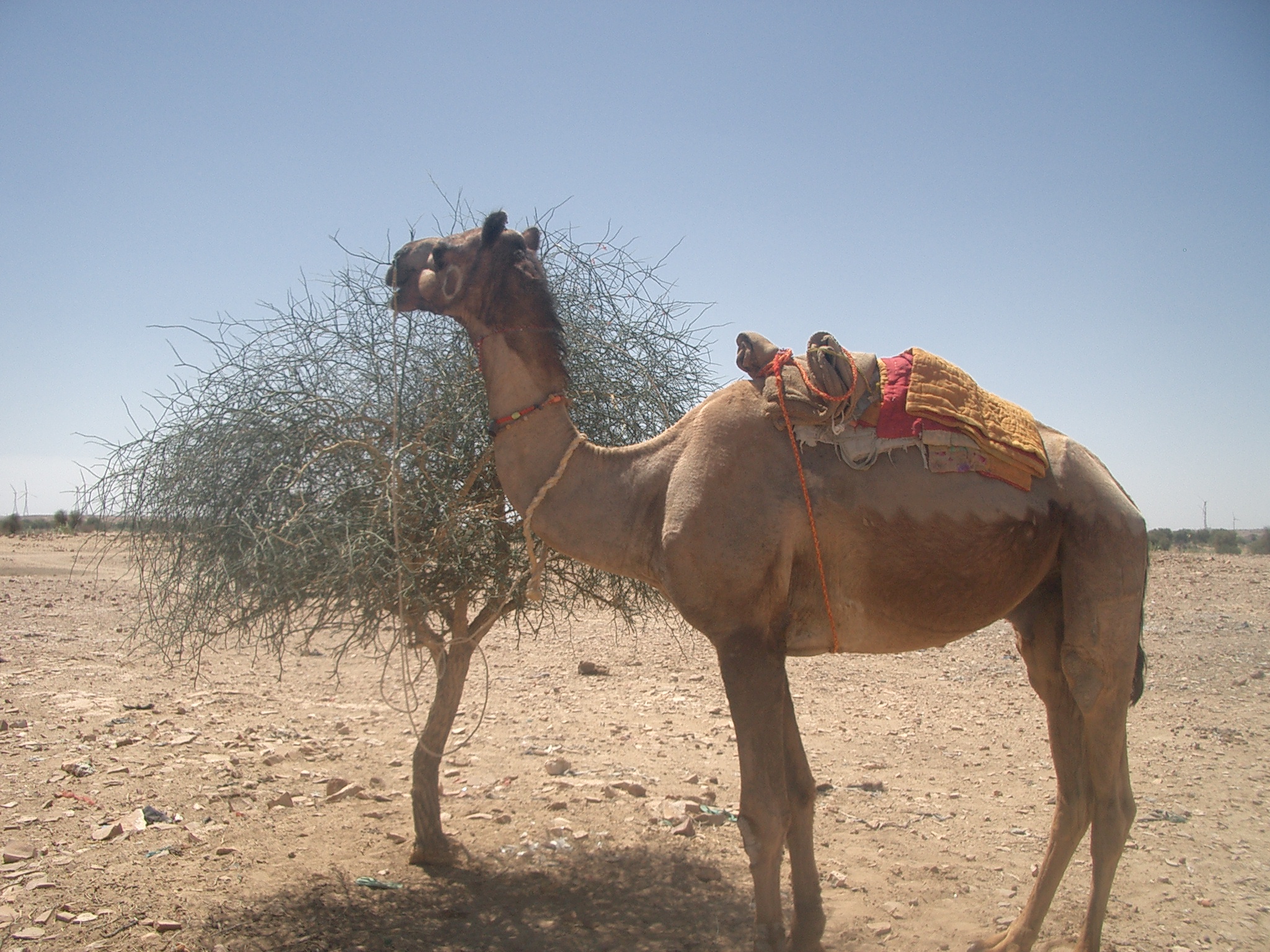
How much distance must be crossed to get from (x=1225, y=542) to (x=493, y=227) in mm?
37331

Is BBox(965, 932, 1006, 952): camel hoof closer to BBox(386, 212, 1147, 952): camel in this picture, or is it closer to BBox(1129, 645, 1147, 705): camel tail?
BBox(386, 212, 1147, 952): camel

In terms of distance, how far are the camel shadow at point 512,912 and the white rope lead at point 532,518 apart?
1.83 m

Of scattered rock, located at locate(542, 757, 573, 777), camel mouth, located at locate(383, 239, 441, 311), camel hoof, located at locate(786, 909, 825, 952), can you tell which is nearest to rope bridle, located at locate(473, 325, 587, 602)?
camel mouth, located at locate(383, 239, 441, 311)

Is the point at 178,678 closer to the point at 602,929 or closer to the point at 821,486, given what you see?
the point at 602,929

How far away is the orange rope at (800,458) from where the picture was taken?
12.3 feet

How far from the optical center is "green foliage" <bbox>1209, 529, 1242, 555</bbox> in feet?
101

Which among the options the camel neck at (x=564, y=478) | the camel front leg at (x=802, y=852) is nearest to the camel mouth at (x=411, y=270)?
the camel neck at (x=564, y=478)

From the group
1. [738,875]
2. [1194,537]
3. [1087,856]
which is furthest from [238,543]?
[1194,537]

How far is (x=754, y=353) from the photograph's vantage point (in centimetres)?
409

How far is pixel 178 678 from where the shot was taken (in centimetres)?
964

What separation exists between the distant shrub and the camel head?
105 ft

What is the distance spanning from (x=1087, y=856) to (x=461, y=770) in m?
4.65

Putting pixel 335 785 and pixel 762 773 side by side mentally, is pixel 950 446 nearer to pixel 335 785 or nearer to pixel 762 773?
pixel 762 773

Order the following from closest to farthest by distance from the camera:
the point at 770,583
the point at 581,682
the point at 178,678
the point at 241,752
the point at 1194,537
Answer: the point at 770,583, the point at 241,752, the point at 178,678, the point at 581,682, the point at 1194,537
